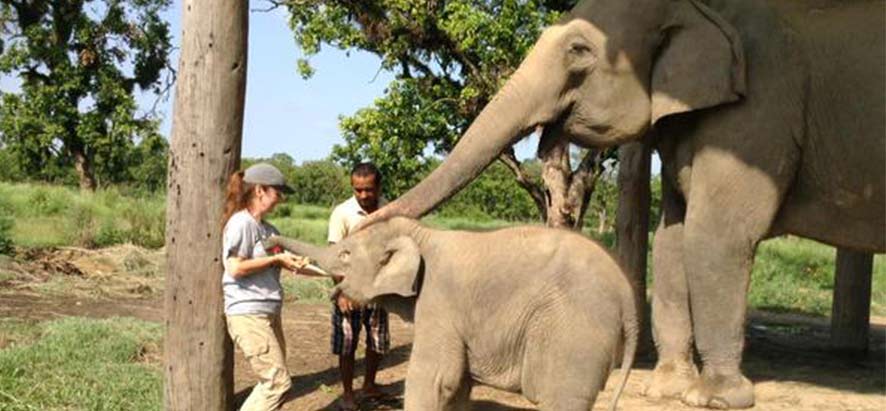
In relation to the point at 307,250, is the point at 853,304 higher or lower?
lower

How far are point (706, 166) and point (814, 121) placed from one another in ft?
2.34

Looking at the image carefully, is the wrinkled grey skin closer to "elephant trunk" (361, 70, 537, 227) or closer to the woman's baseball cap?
"elephant trunk" (361, 70, 537, 227)

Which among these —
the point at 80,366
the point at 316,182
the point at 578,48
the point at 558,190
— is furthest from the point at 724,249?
the point at 316,182

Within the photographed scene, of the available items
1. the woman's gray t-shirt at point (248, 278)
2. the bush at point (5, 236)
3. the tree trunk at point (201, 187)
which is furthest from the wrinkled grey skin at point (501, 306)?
the bush at point (5, 236)

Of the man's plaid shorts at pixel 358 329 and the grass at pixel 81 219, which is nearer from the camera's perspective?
the man's plaid shorts at pixel 358 329

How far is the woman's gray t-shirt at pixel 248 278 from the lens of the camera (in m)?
5.39

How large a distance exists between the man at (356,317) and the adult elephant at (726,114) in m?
0.65

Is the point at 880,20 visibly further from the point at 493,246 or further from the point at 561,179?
the point at 561,179

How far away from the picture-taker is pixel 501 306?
486cm

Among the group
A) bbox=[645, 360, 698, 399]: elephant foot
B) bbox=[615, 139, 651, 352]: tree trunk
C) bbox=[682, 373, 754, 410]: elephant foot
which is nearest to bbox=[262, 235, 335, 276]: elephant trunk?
bbox=[682, 373, 754, 410]: elephant foot

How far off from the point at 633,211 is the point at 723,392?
2.28 meters

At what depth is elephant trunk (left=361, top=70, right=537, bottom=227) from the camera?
5469 millimetres

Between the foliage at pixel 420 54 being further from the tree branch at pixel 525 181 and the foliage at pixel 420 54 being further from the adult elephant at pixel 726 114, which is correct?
the adult elephant at pixel 726 114

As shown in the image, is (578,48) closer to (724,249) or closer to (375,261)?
(724,249)
